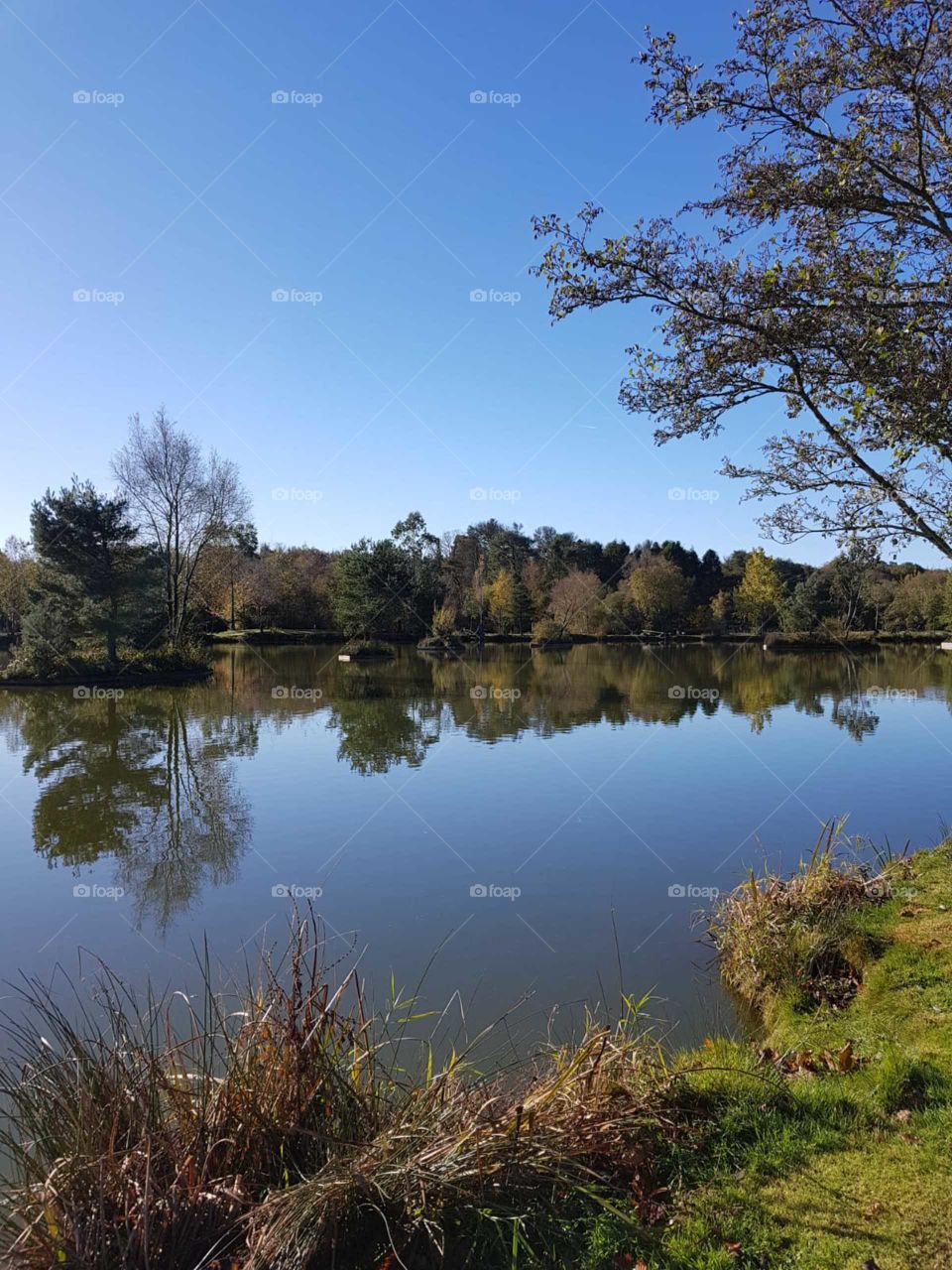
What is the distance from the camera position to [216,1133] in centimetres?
279

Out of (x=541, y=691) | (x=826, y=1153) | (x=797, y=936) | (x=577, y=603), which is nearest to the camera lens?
(x=826, y=1153)

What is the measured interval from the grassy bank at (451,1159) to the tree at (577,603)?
160 ft

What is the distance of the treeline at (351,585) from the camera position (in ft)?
86.9

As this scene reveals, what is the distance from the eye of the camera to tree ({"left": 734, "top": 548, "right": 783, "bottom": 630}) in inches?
2137

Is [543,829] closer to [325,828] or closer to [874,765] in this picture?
[325,828]

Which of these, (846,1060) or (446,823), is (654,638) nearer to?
(446,823)

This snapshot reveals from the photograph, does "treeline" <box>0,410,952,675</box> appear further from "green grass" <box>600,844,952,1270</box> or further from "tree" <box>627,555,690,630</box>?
"green grass" <box>600,844,952,1270</box>

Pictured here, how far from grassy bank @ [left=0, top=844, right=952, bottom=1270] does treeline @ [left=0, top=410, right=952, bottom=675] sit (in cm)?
2345

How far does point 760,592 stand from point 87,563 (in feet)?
144

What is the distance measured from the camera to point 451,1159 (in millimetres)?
2736

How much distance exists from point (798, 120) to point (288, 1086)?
654cm

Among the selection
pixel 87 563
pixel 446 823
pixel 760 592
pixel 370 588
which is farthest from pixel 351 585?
pixel 446 823

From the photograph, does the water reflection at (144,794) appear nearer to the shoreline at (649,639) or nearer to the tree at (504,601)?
the shoreline at (649,639)

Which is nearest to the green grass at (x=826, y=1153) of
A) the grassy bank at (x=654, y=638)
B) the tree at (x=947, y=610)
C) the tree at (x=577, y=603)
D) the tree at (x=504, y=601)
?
the grassy bank at (x=654, y=638)
